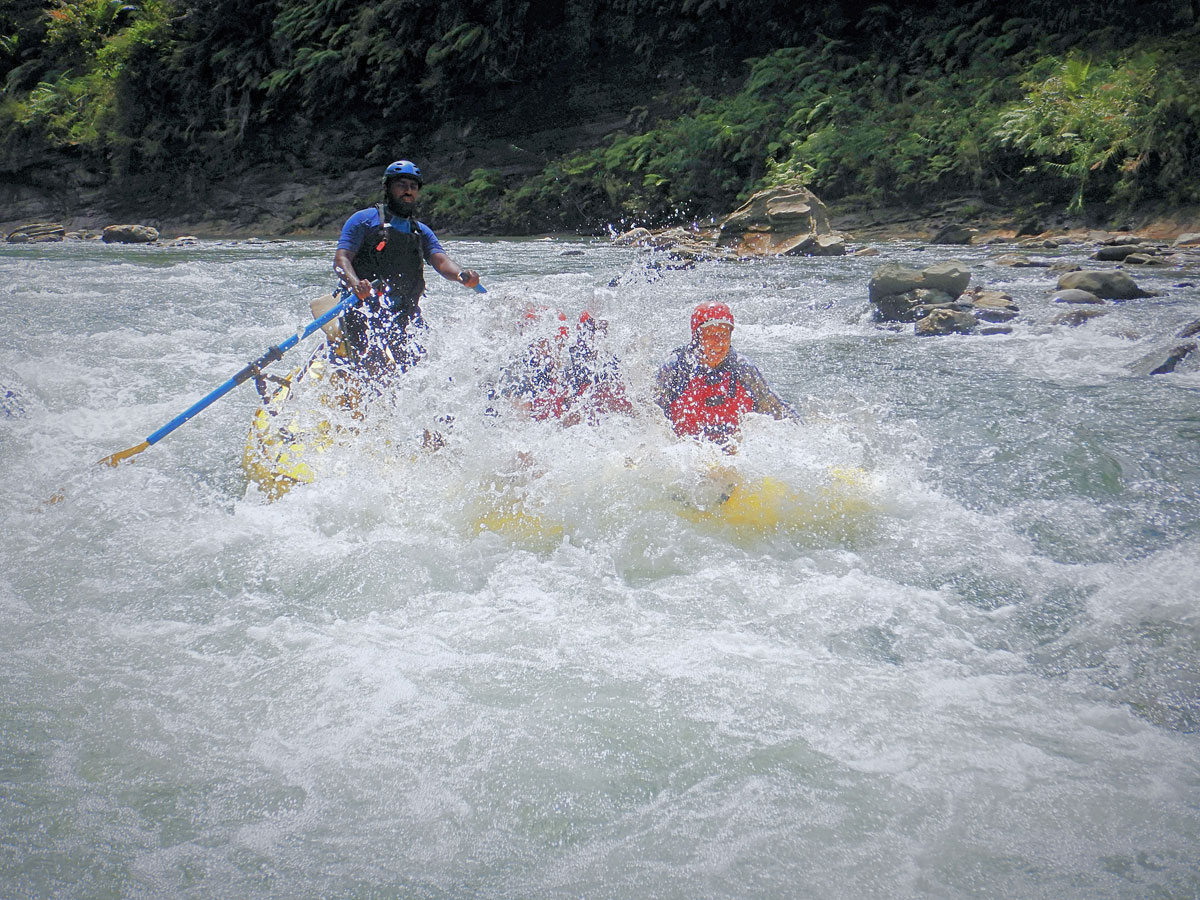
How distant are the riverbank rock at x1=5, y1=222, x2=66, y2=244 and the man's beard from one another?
18.9 meters

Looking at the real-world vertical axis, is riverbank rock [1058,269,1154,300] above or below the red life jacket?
above

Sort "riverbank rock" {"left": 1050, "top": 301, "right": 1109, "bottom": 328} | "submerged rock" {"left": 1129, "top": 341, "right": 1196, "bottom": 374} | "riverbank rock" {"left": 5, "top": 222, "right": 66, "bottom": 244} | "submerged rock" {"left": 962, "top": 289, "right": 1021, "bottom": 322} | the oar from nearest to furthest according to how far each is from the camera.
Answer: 1. the oar
2. "submerged rock" {"left": 1129, "top": 341, "right": 1196, "bottom": 374}
3. "riverbank rock" {"left": 1050, "top": 301, "right": 1109, "bottom": 328}
4. "submerged rock" {"left": 962, "top": 289, "right": 1021, "bottom": 322}
5. "riverbank rock" {"left": 5, "top": 222, "right": 66, "bottom": 244}

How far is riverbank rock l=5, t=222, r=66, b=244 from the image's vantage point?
2055 cm

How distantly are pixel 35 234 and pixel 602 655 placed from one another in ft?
75.4

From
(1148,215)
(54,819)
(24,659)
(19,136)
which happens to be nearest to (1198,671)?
(54,819)

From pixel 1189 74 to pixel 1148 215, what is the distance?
2.41m

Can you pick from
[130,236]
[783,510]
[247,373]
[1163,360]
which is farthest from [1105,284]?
[130,236]

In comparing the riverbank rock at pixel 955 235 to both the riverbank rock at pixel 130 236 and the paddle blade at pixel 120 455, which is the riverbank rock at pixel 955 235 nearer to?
the paddle blade at pixel 120 455

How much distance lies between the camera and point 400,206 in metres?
5.08

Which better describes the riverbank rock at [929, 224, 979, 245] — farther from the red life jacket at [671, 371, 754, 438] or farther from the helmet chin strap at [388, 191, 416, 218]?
the helmet chin strap at [388, 191, 416, 218]

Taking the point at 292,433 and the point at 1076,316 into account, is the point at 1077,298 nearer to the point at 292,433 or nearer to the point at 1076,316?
the point at 1076,316

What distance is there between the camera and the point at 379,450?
4.84m

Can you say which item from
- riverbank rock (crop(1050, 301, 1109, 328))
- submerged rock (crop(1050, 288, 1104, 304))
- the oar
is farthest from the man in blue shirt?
submerged rock (crop(1050, 288, 1104, 304))

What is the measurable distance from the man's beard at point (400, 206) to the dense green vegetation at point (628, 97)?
471 inches
